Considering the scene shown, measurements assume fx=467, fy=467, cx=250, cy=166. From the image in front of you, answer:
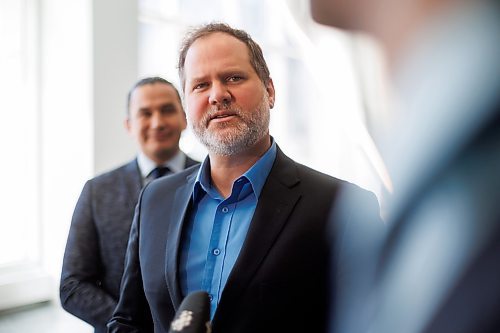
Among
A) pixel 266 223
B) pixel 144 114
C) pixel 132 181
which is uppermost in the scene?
pixel 144 114

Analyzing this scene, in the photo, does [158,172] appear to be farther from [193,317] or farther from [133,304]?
[193,317]

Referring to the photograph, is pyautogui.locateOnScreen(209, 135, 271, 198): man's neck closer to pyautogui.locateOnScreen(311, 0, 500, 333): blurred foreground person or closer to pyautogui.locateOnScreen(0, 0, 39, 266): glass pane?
pyautogui.locateOnScreen(311, 0, 500, 333): blurred foreground person

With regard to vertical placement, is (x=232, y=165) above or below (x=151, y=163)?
above

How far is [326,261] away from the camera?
1056mm

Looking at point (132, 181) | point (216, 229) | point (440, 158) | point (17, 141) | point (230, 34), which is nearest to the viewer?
point (440, 158)

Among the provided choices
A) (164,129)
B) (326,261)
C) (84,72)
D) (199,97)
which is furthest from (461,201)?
(84,72)

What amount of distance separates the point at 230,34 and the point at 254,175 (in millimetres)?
391

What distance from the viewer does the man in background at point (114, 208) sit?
5.15 feet

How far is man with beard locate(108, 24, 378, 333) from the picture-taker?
3.37 feet

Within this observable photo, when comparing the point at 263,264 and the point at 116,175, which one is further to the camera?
the point at 116,175

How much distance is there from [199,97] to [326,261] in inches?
20.5

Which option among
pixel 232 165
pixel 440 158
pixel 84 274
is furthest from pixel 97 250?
pixel 440 158

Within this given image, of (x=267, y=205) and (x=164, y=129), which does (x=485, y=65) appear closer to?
(x=267, y=205)

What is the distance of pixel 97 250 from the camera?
1646 mm
